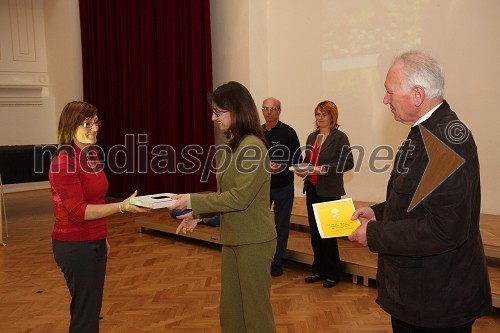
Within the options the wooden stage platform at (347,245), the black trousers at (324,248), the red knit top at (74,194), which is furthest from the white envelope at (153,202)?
the wooden stage platform at (347,245)

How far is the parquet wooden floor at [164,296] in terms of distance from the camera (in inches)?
151

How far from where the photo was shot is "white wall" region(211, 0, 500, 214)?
5.74 m

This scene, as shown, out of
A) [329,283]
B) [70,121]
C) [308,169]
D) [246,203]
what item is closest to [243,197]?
[246,203]

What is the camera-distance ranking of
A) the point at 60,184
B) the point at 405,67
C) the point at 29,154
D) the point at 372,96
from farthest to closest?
1. the point at 29,154
2. the point at 372,96
3. the point at 60,184
4. the point at 405,67

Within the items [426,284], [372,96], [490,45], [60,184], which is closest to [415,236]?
[426,284]

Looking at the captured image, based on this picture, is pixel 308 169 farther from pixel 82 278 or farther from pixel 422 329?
pixel 422 329

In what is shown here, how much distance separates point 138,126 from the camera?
32.0 ft

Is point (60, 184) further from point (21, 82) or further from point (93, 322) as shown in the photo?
point (21, 82)

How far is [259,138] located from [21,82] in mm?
10018

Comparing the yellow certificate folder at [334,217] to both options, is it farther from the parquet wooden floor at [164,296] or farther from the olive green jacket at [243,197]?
the parquet wooden floor at [164,296]

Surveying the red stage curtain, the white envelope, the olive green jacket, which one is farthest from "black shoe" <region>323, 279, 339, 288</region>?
the red stage curtain

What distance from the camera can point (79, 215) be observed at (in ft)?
8.25

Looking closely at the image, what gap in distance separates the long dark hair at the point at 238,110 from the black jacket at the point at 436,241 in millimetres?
929

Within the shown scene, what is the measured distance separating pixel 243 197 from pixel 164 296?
2.37m
